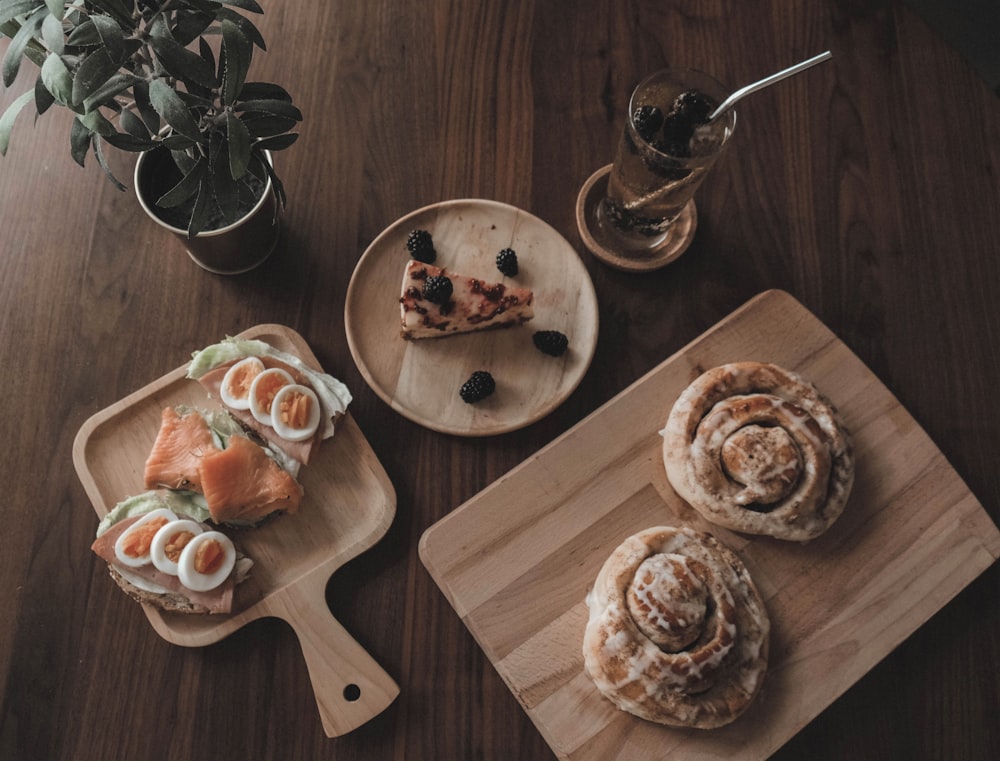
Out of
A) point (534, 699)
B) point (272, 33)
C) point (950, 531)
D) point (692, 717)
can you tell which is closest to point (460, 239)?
point (272, 33)

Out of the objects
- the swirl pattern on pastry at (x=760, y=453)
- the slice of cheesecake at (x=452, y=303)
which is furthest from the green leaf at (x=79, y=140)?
the swirl pattern on pastry at (x=760, y=453)

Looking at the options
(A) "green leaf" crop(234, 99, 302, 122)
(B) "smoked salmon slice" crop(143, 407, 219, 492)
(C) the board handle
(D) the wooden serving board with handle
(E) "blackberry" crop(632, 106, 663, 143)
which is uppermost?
(A) "green leaf" crop(234, 99, 302, 122)

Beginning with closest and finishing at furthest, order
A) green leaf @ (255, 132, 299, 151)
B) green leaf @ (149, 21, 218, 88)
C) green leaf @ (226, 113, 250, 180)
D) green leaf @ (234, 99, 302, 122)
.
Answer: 1. green leaf @ (149, 21, 218, 88)
2. green leaf @ (226, 113, 250, 180)
3. green leaf @ (234, 99, 302, 122)
4. green leaf @ (255, 132, 299, 151)

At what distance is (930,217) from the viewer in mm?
2377

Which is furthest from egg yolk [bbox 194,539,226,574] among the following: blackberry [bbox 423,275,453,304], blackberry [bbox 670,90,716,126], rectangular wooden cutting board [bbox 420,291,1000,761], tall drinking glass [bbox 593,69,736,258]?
blackberry [bbox 670,90,716,126]

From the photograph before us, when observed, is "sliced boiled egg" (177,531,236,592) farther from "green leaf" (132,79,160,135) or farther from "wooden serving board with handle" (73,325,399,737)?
"green leaf" (132,79,160,135)

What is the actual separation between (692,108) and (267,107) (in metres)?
1.09

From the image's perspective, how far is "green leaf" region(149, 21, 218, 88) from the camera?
1532 millimetres

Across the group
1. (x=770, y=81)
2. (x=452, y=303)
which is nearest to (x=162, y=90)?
(x=452, y=303)

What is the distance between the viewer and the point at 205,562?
1.90 meters

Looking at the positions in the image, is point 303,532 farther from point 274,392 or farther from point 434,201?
point 434,201

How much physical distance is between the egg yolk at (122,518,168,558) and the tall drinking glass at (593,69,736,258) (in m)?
1.59

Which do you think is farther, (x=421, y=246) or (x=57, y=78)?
(x=421, y=246)

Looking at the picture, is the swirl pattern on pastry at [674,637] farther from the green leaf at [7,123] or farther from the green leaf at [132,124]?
the green leaf at [7,123]
